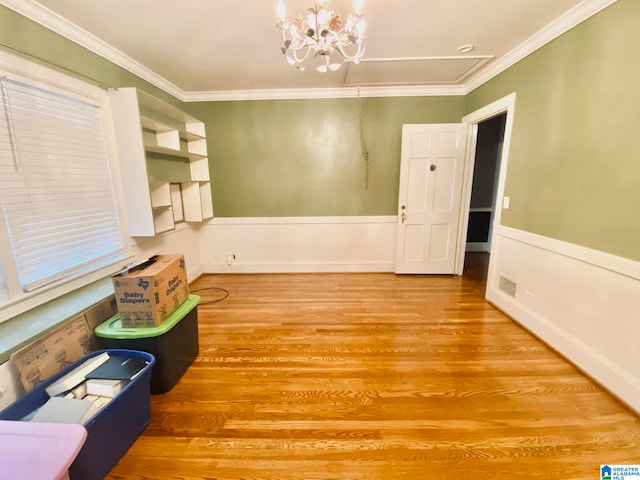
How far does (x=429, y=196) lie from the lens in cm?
364

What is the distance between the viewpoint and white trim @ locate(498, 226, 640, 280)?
1.61 metres

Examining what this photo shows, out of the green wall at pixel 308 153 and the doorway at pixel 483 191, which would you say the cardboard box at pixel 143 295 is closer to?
the green wall at pixel 308 153

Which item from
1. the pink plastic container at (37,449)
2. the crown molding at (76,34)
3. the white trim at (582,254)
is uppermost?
the crown molding at (76,34)

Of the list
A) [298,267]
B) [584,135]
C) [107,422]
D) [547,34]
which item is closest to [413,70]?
[547,34]

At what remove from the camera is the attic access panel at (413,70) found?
271 centimetres

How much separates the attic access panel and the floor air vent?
2.27 meters

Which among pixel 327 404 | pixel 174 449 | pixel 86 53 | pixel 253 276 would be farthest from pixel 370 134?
pixel 174 449

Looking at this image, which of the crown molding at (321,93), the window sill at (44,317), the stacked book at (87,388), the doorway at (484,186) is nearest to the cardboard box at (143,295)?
the stacked book at (87,388)

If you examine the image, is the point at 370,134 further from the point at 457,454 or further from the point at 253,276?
the point at 457,454

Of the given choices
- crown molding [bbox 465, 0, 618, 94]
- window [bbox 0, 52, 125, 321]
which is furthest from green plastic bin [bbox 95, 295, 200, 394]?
crown molding [bbox 465, 0, 618, 94]

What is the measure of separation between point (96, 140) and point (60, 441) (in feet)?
7.56

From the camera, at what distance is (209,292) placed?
3.41 metres

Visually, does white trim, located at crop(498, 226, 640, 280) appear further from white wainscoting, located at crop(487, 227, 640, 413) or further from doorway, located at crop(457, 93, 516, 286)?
doorway, located at crop(457, 93, 516, 286)

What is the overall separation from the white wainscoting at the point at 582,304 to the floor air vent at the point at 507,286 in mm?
40
